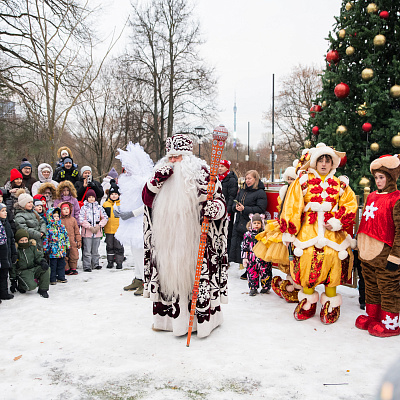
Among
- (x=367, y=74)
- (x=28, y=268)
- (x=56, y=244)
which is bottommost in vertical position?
(x=28, y=268)

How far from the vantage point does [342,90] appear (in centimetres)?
774

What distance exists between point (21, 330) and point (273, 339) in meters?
2.97

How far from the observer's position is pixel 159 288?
429 centimetres

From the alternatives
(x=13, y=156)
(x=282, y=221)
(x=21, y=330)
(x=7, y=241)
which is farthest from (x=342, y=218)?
(x=13, y=156)

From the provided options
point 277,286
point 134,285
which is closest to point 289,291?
point 277,286

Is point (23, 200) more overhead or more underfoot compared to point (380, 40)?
more underfoot

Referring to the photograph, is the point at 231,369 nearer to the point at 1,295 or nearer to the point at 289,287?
the point at 289,287

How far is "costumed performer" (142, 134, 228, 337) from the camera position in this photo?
4.04 meters

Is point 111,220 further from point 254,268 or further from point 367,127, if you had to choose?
point 367,127

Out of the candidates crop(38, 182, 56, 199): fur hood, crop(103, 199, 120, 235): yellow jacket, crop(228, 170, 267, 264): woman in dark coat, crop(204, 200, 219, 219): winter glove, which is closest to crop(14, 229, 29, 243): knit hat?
crop(38, 182, 56, 199): fur hood

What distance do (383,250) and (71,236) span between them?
17.8 ft

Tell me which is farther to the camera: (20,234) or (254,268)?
(254,268)

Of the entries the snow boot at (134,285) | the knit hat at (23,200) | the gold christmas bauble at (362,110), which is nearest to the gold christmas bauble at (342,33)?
the gold christmas bauble at (362,110)

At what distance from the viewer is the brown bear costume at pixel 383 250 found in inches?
165
